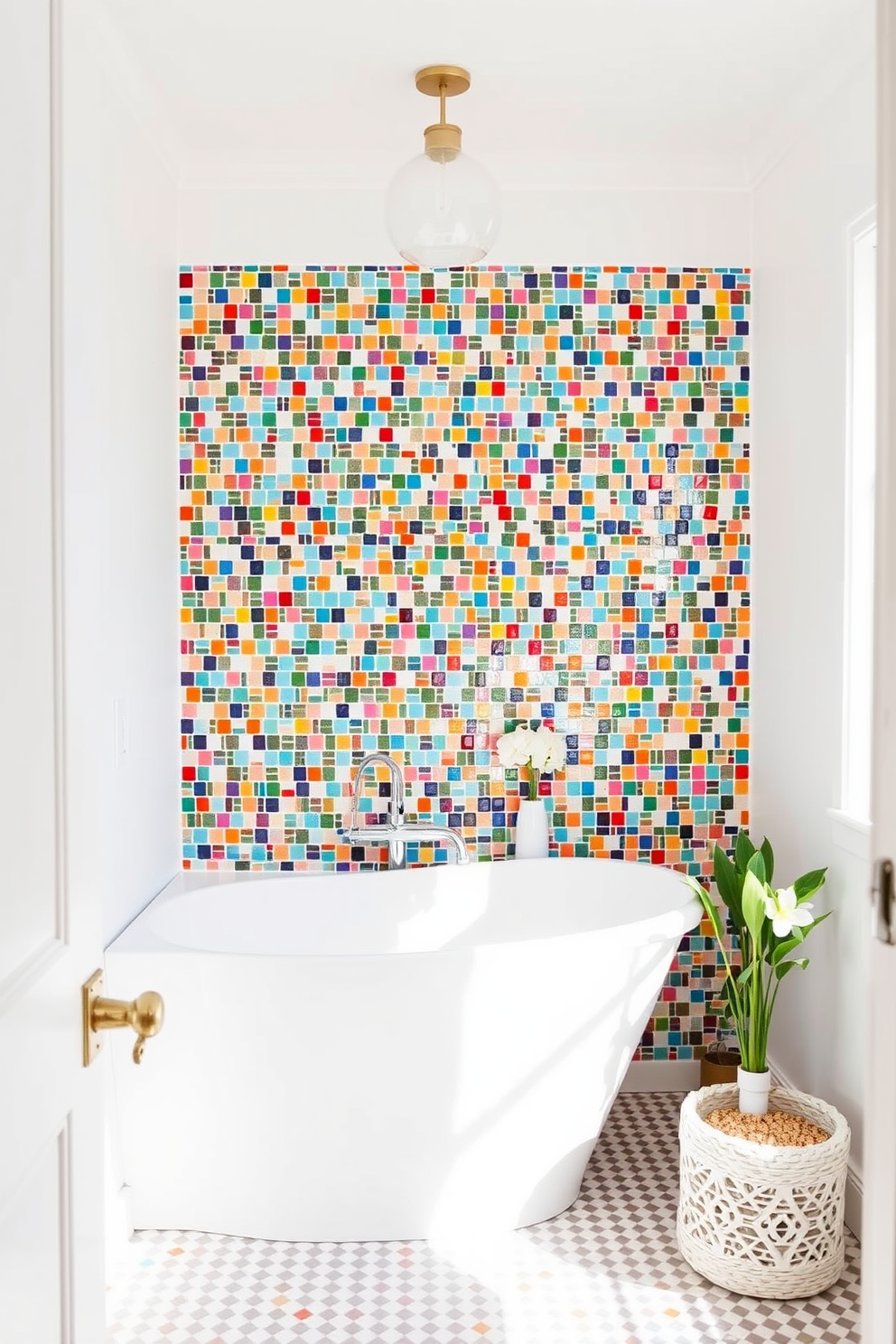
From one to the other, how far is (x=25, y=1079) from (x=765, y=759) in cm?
275

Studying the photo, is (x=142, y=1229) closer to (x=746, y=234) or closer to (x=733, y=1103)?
(x=733, y=1103)

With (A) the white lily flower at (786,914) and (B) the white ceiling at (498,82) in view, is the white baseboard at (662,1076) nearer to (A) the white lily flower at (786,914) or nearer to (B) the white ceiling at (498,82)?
(A) the white lily flower at (786,914)

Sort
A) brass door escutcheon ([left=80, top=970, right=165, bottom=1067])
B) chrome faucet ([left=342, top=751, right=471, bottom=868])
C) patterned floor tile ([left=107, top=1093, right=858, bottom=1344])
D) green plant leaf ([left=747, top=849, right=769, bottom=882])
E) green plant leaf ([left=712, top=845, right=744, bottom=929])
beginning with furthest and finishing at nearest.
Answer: chrome faucet ([left=342, top=751, right=471, bottom=868]), green plant leaf ([left=712, top=845, right=744, bottom=929]), green plant leaf ([left=747, top=849, right=769, bottom=882]), patterned floor tile ([left=107, top=1093, right=858, bottom=1344]), brass door escutcheon ([left=80, top=970, right=165, bottom=1067])

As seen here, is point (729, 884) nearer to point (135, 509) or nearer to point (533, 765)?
point (533, 765)

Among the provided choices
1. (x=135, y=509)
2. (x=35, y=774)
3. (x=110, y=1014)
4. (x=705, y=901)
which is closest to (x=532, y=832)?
(x=705, y=901)

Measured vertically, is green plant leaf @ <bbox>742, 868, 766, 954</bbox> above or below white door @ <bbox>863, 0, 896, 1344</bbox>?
below

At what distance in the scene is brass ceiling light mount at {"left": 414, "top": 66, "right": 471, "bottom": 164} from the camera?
2.73m

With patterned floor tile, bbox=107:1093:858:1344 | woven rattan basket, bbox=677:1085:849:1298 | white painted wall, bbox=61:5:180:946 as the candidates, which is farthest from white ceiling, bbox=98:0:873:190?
patterned floor tile, bbox=107:1093:858:1344

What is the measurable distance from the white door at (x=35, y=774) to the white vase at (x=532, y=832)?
233cm

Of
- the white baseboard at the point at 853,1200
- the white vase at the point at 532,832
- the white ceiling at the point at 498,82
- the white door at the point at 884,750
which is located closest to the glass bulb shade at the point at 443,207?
the white ceiling at the point at 498,82

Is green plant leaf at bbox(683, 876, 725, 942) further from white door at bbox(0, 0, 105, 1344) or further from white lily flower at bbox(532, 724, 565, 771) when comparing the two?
white door at bbox(0, 0, 105, 1344)

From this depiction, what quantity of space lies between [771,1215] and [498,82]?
277 cm

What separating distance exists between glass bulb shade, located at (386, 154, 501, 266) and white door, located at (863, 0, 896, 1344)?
1836 millimetres

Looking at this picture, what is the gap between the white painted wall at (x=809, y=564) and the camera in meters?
2.68
